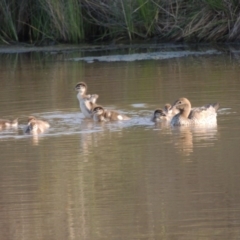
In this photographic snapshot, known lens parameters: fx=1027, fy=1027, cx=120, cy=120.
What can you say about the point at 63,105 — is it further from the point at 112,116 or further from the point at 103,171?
the point at 103,171

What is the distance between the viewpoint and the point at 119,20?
19.3 metres

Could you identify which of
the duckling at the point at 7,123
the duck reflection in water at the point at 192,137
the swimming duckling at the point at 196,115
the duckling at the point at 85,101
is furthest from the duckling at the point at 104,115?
the duckling at the point at 7,123

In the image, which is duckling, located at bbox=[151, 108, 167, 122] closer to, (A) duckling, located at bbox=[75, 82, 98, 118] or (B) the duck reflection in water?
(B) the duck reflection in water

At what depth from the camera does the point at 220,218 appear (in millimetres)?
6332

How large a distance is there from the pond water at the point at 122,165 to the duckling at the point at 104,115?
Result: 10cm

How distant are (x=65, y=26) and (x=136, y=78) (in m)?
5.62

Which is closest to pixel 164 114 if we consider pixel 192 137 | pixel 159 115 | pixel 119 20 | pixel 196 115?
pixel 159 115

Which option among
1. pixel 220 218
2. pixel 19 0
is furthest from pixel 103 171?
pixel 19 0

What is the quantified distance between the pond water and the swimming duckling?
13 cm

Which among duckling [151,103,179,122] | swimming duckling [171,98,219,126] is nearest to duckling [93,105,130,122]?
duckling [151,103,179,122]

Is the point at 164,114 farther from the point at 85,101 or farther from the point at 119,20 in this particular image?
the point at 119,20

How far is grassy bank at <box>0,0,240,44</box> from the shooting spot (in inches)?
734

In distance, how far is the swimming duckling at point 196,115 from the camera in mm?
10062

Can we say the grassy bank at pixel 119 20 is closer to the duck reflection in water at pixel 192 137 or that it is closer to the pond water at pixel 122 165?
the pond water at pixel 122 165
